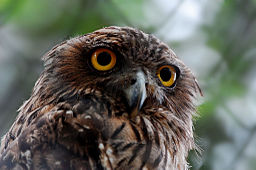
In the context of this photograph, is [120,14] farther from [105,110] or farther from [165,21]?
[105,110]

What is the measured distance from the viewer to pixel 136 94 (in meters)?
2.04

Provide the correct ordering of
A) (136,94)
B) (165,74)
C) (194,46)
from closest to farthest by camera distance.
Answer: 1. (136,94)
2. (165,74)
3. (194,46)

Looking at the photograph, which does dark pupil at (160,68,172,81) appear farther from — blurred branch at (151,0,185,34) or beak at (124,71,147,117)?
blurred branch at (151,0,185,34)

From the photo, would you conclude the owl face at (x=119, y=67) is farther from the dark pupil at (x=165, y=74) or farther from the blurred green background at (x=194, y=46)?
the blurred green background at (x=194, y=46)

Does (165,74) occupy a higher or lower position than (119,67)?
higher

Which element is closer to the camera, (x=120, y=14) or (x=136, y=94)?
(x=136, y=94)

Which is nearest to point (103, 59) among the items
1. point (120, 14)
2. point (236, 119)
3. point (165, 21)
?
point (120, 14)

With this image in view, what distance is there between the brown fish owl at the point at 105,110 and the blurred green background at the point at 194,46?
27cm

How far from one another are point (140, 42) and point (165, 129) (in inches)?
17.7

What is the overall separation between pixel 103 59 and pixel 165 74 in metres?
0.36

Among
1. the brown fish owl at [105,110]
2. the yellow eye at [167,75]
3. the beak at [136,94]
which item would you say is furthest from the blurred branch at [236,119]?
the beak at [136,94]

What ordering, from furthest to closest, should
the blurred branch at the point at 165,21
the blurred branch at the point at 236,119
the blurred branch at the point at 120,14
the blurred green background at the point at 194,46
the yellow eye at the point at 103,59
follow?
the blurred branch at the point at 236,119
the blurred branch at the point at 165,21
the blurred branch at the point at 120,14
the blurred green background at the point at 194,46
the yellow eye at the point at 103,59

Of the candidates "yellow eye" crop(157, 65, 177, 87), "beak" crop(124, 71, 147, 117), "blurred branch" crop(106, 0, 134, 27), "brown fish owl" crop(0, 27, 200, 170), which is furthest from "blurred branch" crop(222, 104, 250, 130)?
"beak" crop(124, 71, 147, 117)

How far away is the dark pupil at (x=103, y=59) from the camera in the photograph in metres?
2.14
